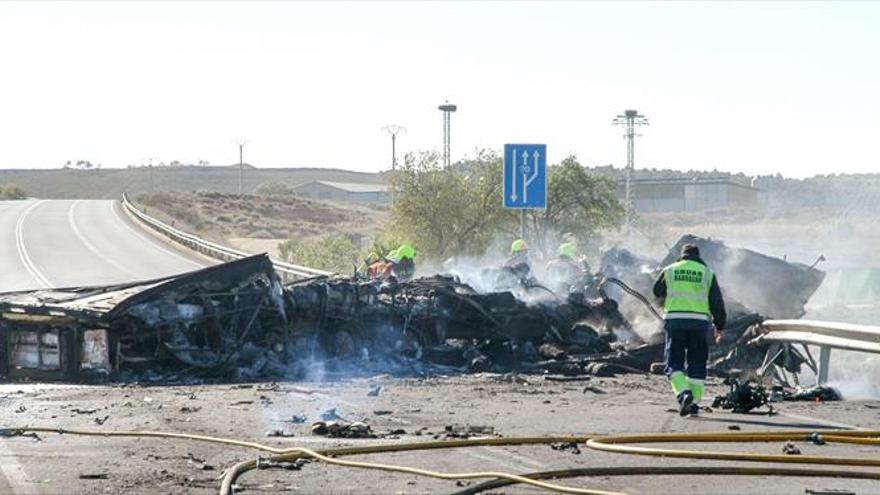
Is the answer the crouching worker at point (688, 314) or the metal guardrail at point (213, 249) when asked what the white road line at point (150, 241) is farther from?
the crouching worker at point (688, 314)

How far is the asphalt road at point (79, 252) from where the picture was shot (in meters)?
43.2

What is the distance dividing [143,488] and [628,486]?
10.2 feet

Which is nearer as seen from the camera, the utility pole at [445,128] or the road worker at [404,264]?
the road worker at [404,264]

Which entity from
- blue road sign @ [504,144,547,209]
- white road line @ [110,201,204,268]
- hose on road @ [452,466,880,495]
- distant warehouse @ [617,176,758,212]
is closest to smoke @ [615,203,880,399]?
blue road sign @ [504,144,547,209]

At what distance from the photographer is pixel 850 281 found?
3900 centimetres

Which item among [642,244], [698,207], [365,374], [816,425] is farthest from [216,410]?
[698,207]

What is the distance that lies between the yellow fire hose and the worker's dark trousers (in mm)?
2361

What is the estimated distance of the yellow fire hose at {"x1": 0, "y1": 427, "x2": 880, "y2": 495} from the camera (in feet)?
28.5

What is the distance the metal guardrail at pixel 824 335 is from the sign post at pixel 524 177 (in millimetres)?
10852

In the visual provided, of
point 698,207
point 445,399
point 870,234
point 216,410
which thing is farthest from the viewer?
point 698,207

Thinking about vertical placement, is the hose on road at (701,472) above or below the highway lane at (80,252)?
above

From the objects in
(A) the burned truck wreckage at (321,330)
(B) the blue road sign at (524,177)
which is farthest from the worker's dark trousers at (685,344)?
(B) the blue road sign at (524,177)

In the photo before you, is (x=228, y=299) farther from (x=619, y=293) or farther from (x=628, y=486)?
(x=628, y=486)

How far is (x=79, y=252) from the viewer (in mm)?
54906
